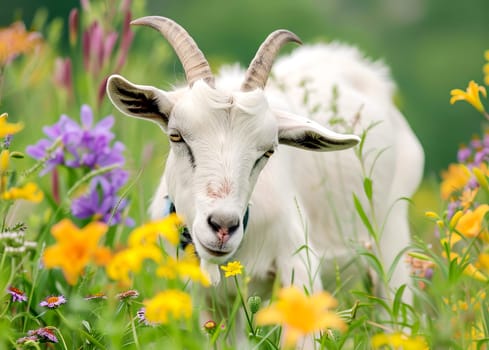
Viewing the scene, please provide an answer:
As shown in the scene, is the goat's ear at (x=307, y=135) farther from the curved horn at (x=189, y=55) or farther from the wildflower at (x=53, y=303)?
the wildflower at (x=53, y=303)

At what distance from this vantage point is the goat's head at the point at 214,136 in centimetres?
330

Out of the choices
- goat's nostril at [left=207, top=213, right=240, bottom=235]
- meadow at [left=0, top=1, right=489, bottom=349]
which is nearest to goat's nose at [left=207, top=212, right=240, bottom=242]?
goat's nostril at [left=207, top=213, right=240, bottom=235]

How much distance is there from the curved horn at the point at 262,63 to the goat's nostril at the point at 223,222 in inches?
27.7

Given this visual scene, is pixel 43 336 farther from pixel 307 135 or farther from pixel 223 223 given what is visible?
pixel 307 135

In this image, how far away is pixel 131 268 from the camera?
1.97 m

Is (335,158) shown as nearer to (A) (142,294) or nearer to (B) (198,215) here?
(A) (142,294)

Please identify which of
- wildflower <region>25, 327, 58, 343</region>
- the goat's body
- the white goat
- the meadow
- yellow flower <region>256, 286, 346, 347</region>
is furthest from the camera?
the goat's body

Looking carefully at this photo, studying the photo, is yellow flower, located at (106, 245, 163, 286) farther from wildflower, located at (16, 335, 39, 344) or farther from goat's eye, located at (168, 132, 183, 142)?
goat's eye, located at (168, 132, 183, 142)

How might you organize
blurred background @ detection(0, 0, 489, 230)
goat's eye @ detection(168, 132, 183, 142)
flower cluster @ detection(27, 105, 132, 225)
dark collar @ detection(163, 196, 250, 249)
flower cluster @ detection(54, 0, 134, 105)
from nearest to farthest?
goat's eye @ detection(168, 132, 183, 142), dark collar @ detection(163, 196, 250, 249), flower cluster @ detection(27, 105, 132, 225), flower cluster @ detection(54, 0, 134, 105), blurred background @ detection(0, 0, 489, 230)

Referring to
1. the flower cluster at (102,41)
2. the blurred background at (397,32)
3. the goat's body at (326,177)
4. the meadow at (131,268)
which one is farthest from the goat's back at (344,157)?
the blurred background at (397,32)

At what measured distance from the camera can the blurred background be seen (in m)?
32.2

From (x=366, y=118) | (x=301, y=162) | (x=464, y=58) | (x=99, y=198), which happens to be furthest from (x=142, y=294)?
(x=464, y=58)

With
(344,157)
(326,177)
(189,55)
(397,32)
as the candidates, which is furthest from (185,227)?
(397,32)

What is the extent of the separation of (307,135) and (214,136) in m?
0.47
